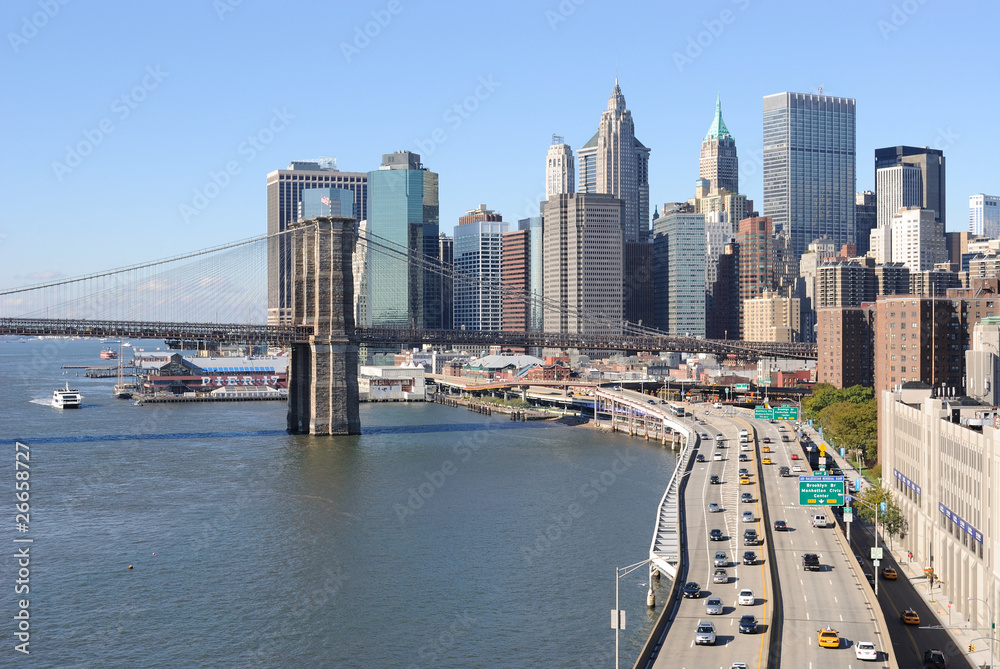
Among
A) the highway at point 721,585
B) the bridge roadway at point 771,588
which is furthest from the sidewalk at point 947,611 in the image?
the highway at point 721,585

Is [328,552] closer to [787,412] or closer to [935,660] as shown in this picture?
[935,660]

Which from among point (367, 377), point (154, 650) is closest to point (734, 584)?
point (154, 650)

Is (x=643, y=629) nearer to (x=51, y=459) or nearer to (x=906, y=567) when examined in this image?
(x=906, y=567)

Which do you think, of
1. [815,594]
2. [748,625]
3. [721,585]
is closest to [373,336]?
[721,585]

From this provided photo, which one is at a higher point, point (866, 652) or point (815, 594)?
point (815, 594)

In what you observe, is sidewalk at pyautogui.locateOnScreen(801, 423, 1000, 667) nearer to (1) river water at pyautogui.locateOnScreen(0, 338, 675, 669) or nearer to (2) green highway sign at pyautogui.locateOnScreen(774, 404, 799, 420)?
(1) river water at pyautogui.locateOnScreen(0, 338, 675, 669)

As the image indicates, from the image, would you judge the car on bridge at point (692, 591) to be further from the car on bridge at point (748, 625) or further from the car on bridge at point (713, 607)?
the car on bridge at point (748, 625)

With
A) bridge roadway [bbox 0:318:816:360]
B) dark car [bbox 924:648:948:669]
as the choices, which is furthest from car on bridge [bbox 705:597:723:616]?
bridge roadway [bbox 0:318:816:360]
